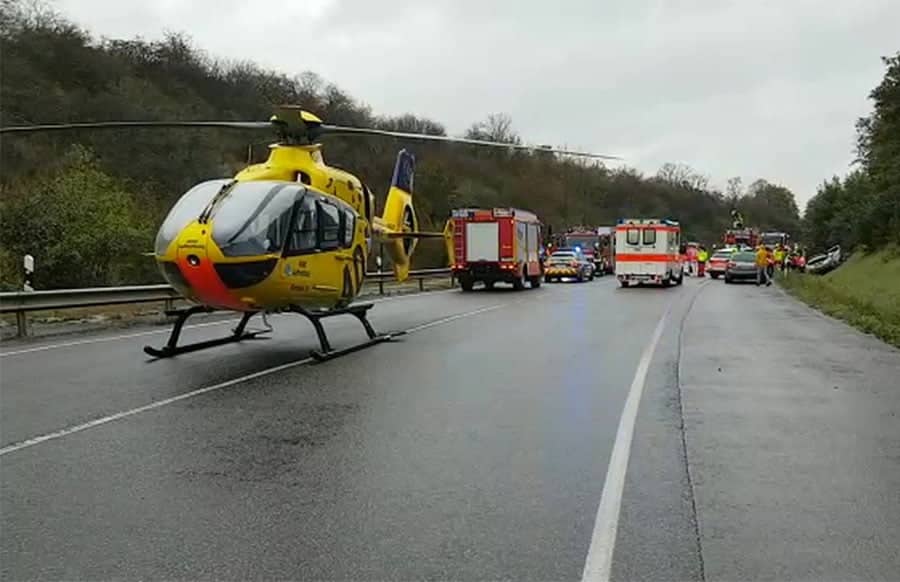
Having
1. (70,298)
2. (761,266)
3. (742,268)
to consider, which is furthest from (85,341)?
(742,268)

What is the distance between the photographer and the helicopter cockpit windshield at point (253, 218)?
1245 centimetres

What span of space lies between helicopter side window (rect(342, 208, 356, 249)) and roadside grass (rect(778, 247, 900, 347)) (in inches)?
362

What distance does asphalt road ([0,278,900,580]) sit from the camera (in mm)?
5141

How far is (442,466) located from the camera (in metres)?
7.16

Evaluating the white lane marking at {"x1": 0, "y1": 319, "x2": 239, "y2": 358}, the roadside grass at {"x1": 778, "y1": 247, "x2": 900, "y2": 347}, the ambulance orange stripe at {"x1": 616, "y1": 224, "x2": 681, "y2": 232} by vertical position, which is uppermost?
the ambulance orange stripe at {"x1": 616, "y1": 224, "x2": 681, "y2": 232}

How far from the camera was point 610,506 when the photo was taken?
6070 mm

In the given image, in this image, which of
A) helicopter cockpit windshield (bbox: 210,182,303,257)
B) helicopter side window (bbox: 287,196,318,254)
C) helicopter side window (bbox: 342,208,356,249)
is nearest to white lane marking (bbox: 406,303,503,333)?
helicopter side window (bbox: 342,208,356,249)

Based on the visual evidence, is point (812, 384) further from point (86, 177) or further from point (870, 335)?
point (86, 177)

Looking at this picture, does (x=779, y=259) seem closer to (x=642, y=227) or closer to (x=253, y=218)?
(x=642, y=227)

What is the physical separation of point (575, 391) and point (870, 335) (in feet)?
32.5

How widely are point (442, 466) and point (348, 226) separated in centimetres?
889

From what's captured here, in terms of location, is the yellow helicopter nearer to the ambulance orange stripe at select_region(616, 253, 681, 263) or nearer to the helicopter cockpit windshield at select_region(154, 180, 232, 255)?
the helicopter cockpit windshield at select_region(154, 180, 232, 255)

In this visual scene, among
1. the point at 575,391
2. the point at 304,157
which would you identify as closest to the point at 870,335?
the point at 575,391

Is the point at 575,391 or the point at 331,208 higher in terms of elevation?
the point at 331,208
